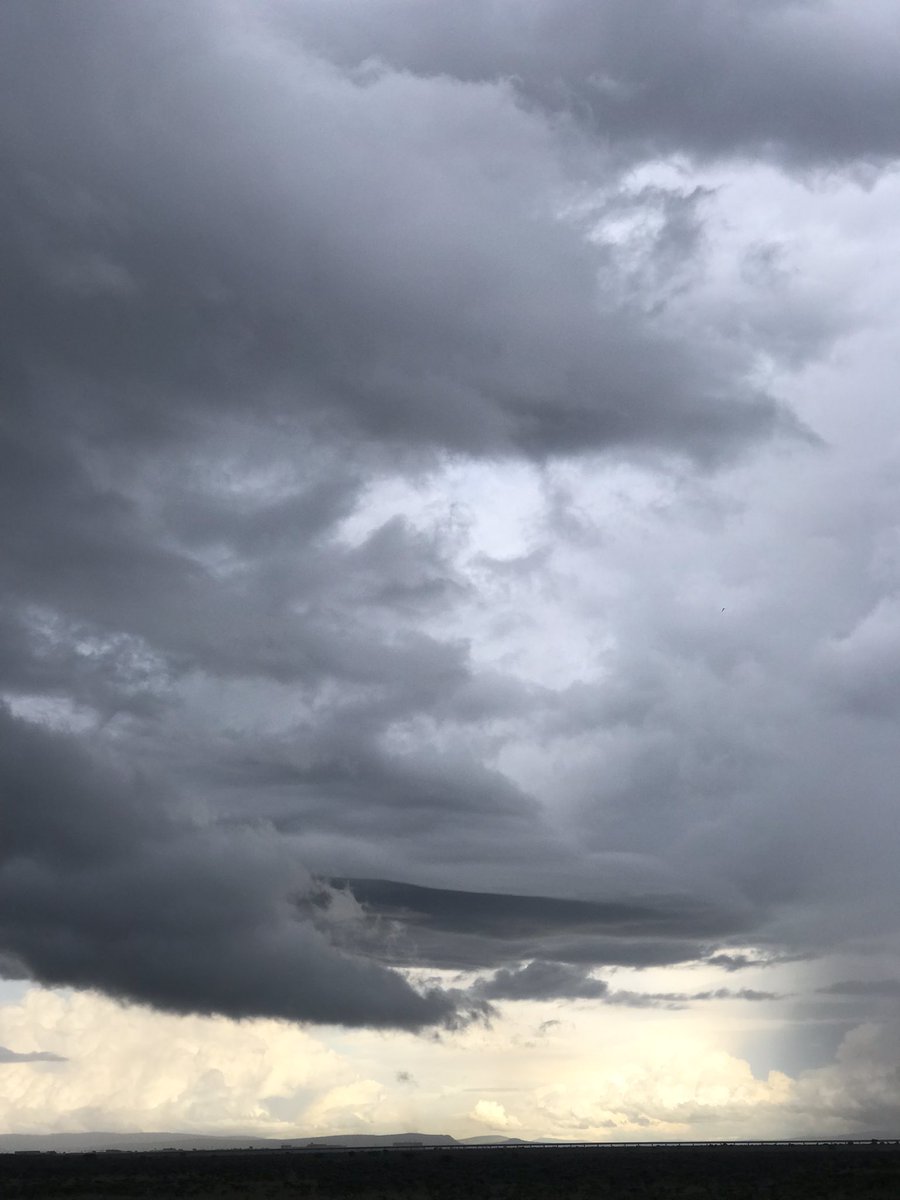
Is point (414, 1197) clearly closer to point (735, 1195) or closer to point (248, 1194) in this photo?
point (248, 1194)

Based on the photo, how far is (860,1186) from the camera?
199250mm

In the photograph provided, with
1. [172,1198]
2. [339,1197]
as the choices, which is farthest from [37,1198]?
[339,1197]

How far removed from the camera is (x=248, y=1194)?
652 ft

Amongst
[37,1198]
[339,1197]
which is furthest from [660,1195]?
[37,1198]

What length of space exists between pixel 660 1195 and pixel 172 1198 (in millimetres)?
67927

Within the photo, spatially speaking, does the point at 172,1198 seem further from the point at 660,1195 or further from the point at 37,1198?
the point at 660,1195

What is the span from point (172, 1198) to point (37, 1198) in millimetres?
19032

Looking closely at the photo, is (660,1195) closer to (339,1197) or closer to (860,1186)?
(860,1186)

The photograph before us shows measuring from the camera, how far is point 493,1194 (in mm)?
196125

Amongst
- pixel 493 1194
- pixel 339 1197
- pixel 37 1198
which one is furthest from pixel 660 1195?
pixel 37 1198

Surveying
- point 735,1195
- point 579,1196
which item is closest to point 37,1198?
point 579,1196

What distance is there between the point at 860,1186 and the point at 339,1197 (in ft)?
245

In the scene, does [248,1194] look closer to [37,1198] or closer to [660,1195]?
[37,1198]

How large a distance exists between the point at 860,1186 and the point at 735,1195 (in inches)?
789
